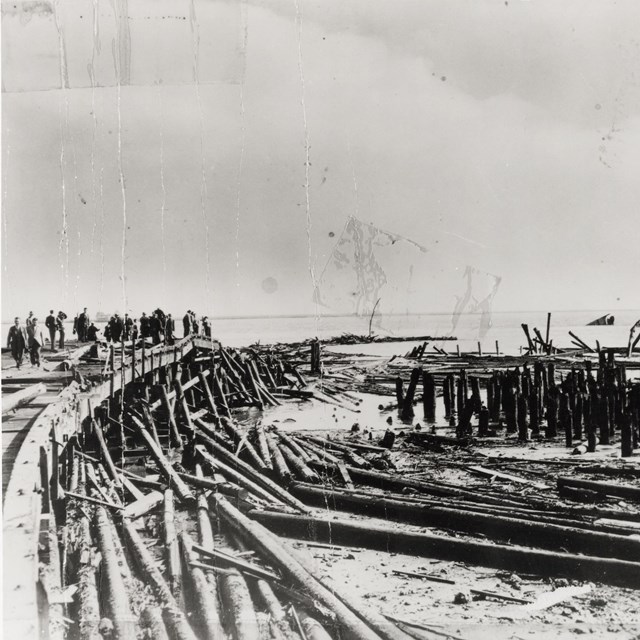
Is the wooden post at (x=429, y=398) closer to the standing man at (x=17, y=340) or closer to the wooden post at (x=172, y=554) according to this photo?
the wooden post at (x=172, y=554)

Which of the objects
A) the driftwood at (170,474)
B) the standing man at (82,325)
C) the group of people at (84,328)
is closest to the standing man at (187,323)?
the group of people at (84,328)

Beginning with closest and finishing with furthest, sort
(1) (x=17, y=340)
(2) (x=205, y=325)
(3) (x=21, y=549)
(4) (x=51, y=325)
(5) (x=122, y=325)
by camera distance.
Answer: (3) (x=21, y=549) < (1) (x=17, y=340) < (5) (x=122, y=325) < (4) (x=51, y=325) < (2) (x=205, y=325)

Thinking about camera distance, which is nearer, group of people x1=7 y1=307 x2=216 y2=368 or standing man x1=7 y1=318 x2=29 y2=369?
standing man x1=7 y1=318 x2=29 y2=369

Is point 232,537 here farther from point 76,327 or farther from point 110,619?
point 76,327

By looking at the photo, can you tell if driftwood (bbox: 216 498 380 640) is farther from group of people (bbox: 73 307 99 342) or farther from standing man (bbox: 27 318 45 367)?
group of people (bbox: 73 307 99 342)

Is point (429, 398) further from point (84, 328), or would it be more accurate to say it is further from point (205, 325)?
point (84, 328)

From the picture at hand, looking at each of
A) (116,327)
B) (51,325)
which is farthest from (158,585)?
(116,327)

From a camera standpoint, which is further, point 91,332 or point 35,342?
point 91,332

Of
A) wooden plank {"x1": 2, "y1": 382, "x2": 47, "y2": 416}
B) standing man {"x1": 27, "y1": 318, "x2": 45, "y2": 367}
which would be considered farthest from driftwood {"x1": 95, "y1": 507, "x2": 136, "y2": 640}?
standing man {"x1": 27, "y1": 318, "x2": 45, "y2": 367}

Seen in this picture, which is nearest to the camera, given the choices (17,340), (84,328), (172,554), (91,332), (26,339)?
(172,554)

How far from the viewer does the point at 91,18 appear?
325 inches

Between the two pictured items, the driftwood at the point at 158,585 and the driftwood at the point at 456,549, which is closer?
the driftwood at the point at 158,585

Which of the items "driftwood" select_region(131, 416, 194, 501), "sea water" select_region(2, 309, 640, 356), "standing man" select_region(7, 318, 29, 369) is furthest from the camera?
"sea water" select_region(2, 309, 640, 356)

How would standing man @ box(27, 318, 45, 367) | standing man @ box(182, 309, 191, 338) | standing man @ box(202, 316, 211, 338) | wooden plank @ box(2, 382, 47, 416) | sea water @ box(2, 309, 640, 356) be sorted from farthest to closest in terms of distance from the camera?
sea water @ box(2, 309, 640, 356) < standing man @ box(202, 316, 211, 338) < standing man @ box(182, 309, 191, 338) < standing man @ box(27, 318, 45, 367) < wooden plank @ box(2, 382, 47, 416)
